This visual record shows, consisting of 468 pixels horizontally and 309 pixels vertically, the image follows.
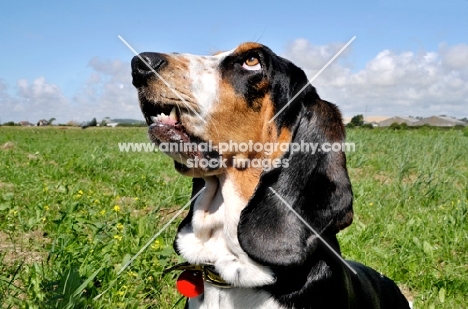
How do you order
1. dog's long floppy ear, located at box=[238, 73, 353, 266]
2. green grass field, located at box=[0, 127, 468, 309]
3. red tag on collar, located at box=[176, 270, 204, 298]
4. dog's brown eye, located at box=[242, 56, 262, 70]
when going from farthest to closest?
green grass field, located at box=[0, 127, 468, 309] → dog's brown eye, located at box=[242, 56, 262, 70] → red tag on collar, located at box=[176, 270, 204, 298] → dog's long floppy ear, located at box=[238, 73, 353, 266]

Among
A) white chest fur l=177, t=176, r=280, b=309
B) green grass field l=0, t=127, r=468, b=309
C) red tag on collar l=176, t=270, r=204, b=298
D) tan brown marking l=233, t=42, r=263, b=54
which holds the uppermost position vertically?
tan brown marking l=233, t=42, r=263, b=54

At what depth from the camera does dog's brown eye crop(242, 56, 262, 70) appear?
9.89 feet

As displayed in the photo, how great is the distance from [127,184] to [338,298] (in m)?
5.55

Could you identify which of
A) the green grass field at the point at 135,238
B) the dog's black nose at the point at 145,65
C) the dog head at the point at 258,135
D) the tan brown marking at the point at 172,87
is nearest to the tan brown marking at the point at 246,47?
the dog head at the point at 258,135

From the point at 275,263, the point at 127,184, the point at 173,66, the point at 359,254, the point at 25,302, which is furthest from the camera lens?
the point at 127,184

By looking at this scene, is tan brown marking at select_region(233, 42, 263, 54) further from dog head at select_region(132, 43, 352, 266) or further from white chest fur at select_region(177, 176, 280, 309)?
white chest fur at select_region(177, 176, 280, 309)

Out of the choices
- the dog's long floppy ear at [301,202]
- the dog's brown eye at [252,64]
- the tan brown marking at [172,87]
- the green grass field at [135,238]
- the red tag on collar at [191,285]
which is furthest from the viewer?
the green grass field at [135,238]

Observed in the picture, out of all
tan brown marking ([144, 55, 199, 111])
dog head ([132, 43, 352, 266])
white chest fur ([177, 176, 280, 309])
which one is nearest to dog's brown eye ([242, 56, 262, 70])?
dog head ([132, 43, 352, 266])

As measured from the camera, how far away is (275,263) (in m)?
2.53

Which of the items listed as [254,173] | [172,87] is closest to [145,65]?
[172,87]

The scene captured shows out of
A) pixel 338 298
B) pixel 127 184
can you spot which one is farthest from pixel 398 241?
pixel 127 184

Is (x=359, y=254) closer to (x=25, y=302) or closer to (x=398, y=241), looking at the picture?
(x=398, y=241)

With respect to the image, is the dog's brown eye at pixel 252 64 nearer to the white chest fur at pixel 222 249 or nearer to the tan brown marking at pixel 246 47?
the tan brown marking at pixel 246 47

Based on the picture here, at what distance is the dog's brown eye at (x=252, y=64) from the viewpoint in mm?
3016
